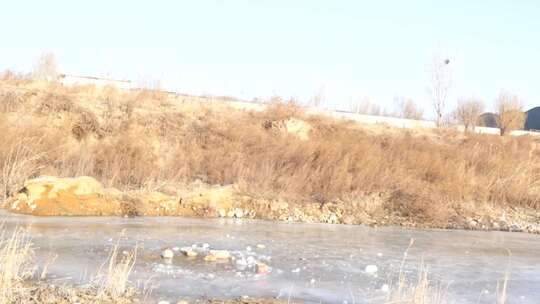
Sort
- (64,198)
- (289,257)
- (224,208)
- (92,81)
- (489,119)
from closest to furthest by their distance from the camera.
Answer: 1. (289,257)
2. (64,198)
3. (224,208)
4. (92,81)
5. (489,119)

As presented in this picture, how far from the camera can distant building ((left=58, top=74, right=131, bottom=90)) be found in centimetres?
3141

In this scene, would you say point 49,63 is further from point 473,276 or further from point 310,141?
point 473,276

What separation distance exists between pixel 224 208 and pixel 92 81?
16.8 m

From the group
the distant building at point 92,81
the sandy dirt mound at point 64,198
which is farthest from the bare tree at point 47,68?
the sandy dirt mound at point 64,198

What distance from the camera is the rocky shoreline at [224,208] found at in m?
16.6

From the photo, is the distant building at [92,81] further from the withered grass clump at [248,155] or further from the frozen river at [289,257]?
the frozen river at [289,257]

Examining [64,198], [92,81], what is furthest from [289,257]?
[92,81]

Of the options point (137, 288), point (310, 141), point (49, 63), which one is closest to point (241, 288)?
point (137, 288)

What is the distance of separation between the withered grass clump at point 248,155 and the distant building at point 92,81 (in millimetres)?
1791

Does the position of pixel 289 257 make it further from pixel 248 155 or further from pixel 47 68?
pixel 47 68

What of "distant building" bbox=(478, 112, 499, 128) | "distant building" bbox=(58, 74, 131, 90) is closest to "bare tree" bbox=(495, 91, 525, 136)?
"distant building" bbox=(478, 112, 499, 128)

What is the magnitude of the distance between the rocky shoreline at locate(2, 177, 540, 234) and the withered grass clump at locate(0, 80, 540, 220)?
41cm

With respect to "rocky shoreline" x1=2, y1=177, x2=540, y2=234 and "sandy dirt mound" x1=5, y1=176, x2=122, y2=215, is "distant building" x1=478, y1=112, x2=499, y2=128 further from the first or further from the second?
"sandy dirt mound" x1=5, y1=176, x2=122, y2=215

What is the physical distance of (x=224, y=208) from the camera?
61.6ft
